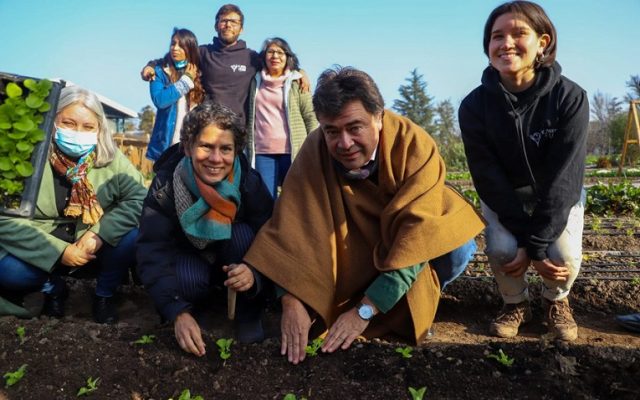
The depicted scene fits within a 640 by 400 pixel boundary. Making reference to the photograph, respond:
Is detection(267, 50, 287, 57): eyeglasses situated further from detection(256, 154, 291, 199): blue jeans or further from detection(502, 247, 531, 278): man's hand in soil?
detection(502, 247, 531, 278): man's hand in soil

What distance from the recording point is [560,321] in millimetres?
2637

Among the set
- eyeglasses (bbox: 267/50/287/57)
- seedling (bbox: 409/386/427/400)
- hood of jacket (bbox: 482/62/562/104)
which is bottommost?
seedling (bbox: 409/386/427/400)

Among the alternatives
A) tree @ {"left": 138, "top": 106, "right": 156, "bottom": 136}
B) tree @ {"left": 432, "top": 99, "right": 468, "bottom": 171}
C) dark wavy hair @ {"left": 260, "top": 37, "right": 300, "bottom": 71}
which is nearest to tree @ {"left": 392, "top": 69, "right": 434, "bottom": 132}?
tree @ {"left": 432, "top": 99, "right": 468, "bottom": 171}

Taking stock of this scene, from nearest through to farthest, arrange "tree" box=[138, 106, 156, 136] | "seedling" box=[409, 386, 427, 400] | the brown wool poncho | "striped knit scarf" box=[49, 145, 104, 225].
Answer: "seedling" box=[409, 386, 427, 400] → the brown wool poncho → "striped knit scarf" box=[49, 145, 104, 225] → "tree" box=[138, 106, 156, 136]

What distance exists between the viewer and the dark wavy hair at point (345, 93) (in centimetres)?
218

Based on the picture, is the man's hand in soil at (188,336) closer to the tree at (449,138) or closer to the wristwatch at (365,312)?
the wristwatch at (365,312)

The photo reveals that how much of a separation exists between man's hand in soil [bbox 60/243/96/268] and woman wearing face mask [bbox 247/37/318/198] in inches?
66.7

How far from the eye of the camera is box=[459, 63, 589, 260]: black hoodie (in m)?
2.41

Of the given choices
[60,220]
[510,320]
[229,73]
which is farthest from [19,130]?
[510,320]

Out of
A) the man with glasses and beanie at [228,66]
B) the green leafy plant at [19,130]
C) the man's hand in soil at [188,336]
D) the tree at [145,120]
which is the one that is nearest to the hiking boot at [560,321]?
the man's hand in soil at [188,336]

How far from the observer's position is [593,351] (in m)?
2.08

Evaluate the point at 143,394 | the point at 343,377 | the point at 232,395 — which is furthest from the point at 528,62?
the point at 143,394

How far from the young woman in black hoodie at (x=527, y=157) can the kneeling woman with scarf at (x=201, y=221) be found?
1.17 metres

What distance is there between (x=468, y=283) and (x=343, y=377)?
4.67 ft
